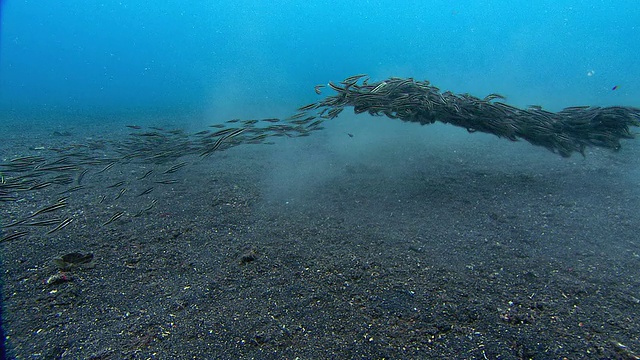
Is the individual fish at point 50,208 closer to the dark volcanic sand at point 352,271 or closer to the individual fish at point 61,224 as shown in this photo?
the dark volcanic sand at point 352,271

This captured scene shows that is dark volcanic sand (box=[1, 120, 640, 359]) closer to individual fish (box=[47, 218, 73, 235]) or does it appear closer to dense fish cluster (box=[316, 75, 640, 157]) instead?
individual fish (box=[47, 218, 73, 235])

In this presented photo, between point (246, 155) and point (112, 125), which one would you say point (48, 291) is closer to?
point (246, 155)

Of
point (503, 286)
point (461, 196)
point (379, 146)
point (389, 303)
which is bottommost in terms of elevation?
point (389, 303)

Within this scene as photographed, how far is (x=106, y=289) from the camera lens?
282 cm

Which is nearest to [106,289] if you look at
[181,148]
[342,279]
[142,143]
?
[342,279]

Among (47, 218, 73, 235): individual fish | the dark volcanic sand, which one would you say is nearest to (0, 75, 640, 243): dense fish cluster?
(47, 218, 73, 235): individual fish

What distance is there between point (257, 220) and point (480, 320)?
112 inches

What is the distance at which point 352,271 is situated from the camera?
9.67ft

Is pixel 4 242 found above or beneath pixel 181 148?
beneath

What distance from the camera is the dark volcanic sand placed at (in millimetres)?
2184

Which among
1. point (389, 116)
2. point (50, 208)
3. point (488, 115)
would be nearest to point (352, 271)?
point (389, 116)

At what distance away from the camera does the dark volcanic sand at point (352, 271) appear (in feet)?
7.16

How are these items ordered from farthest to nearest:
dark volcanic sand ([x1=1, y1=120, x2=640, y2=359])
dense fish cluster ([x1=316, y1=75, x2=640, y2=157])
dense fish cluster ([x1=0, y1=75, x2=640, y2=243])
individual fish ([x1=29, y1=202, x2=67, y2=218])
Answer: dense fish cluster ([x1=316, y1=75, x2=640, y2=157]) → dense fish cluster ([x1=0, y1=75, x2=640, y2=243]) → individual fish ([x1=29, y1=202, x2=67, y2=218]) → dark volcanic sand ([x1=1, y1=120, x2=640, y2=359])

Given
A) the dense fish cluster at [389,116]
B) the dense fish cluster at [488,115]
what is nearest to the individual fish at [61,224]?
the dense fish cluster at [389,116]
